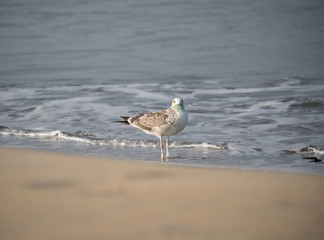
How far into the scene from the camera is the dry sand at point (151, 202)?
3727 millimetres

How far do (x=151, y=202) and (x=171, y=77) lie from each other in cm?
1149

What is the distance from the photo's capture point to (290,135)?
28.0 ft

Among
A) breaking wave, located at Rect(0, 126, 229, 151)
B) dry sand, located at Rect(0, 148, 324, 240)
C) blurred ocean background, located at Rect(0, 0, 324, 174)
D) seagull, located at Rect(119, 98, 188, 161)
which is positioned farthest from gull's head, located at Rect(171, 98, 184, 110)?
dry sand, located at Rect(0, 148, 324, 240)

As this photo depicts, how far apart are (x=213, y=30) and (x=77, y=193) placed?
19.1 m

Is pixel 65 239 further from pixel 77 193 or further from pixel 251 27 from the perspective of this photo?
pixel 251 27

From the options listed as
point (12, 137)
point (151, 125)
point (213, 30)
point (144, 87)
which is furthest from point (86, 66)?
point (151, 125)

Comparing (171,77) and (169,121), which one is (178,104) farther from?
(171,77)

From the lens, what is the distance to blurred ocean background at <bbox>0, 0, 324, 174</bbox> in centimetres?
807

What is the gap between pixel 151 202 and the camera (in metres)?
4.32

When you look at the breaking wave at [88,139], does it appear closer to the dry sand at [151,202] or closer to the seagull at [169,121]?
the seagull at [169,121]

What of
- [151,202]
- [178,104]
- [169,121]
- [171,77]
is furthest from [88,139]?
[171,77]

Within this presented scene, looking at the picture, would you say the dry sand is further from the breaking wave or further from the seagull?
the breaking wave

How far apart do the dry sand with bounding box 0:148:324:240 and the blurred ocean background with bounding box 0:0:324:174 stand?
1.51 m

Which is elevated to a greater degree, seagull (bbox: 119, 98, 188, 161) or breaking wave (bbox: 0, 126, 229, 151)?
seagull (bbox: 119, 98, 188, 161)
